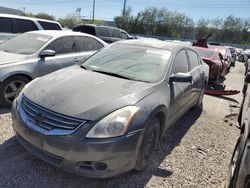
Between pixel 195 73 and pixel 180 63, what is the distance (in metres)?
0.86

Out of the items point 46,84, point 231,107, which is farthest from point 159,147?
point 231,107

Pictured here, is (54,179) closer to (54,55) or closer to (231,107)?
(54,55)

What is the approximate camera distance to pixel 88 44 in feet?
21.4

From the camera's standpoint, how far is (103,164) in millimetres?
2648

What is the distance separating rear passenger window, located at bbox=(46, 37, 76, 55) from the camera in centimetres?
557

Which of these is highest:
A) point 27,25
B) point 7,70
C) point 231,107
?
point 27,25

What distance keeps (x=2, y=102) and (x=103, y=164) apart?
117 inches

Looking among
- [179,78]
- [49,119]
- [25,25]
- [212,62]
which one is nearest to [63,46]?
[179,78]

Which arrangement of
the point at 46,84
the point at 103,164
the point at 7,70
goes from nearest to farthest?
the point at 103,164
the point at 46,84
the point at 7,70

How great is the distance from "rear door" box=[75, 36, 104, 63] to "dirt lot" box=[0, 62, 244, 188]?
219cm

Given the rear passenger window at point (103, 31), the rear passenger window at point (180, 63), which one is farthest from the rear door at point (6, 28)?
the rear passenger window at point (103, 31)

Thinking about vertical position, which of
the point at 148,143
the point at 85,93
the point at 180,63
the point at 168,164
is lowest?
the point at 168,164

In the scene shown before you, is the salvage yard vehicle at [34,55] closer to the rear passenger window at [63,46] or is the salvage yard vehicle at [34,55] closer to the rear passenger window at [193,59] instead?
the rear passenger window at [63,46]

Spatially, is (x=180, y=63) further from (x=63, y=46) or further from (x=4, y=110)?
(x=4, y=110)
